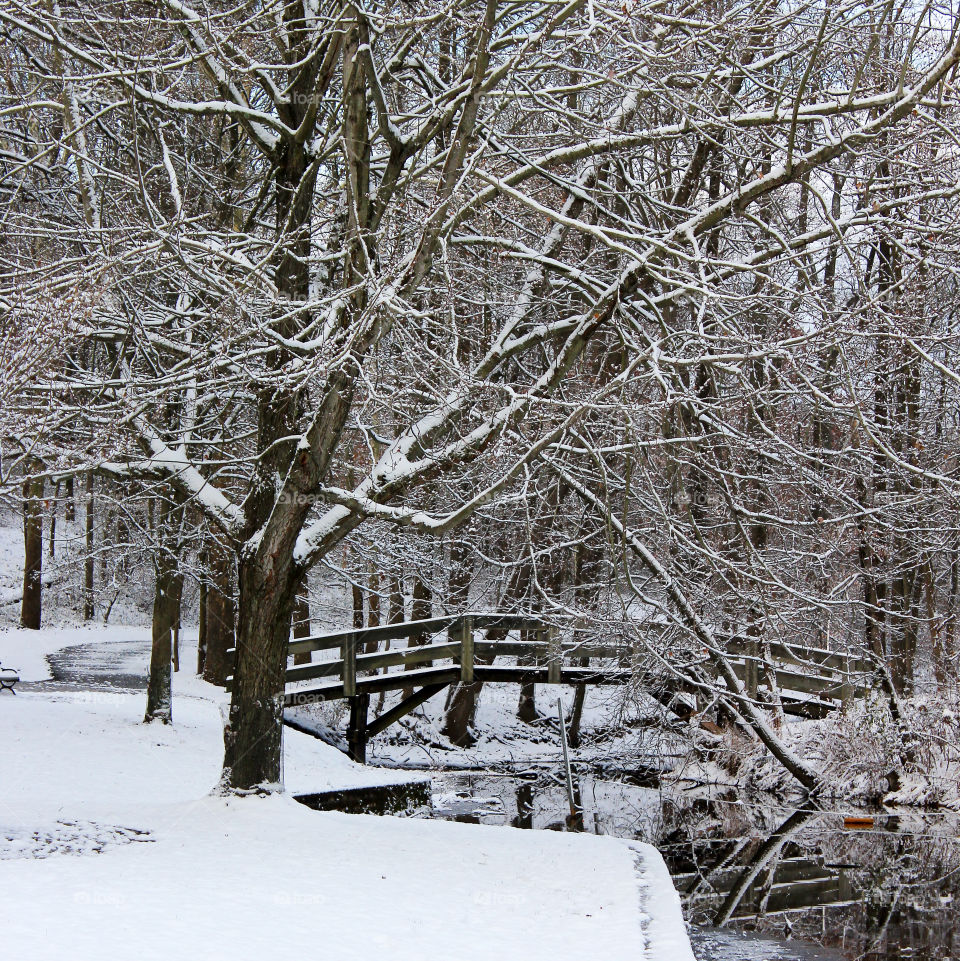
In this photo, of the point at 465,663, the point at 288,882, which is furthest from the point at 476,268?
the point at 465,663

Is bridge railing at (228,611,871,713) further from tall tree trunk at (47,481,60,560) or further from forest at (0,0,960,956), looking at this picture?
tall tree trunk at (47,481,60,560)

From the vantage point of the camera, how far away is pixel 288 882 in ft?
22.2

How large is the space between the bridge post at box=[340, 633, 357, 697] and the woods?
4712 millimetres

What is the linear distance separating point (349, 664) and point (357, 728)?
1.40 m

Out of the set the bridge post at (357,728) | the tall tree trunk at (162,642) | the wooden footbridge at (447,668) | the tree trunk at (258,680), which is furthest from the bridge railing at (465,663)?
the tree trunk at (258,680)

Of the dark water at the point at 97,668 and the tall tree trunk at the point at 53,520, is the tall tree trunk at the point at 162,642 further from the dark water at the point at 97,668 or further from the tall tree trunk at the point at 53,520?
the dark water at the point at 97,668

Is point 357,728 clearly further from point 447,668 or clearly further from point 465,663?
point 465,663

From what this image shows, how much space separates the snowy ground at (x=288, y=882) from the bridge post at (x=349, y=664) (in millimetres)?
4727

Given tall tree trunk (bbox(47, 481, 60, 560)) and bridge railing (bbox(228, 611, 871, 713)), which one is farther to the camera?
bridge railing (bbox(228, 611, 871, 713))

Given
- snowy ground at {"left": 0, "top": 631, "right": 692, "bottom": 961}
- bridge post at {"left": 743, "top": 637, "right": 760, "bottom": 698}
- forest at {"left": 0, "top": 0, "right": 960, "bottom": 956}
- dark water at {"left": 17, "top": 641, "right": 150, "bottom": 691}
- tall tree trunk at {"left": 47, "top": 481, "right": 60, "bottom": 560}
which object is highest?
forest at {"left": 0, "top": 0, "right": 960, "bottom": 956}

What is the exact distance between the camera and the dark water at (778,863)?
7879 mm

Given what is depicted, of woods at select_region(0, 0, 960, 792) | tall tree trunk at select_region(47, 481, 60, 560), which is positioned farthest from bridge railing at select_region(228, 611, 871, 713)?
tall tree trunk at select_region(47, 481, 60, 560)

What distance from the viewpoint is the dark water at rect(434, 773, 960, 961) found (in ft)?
25.8

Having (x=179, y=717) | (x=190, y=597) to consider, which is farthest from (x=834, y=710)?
(x=190, y=597)
